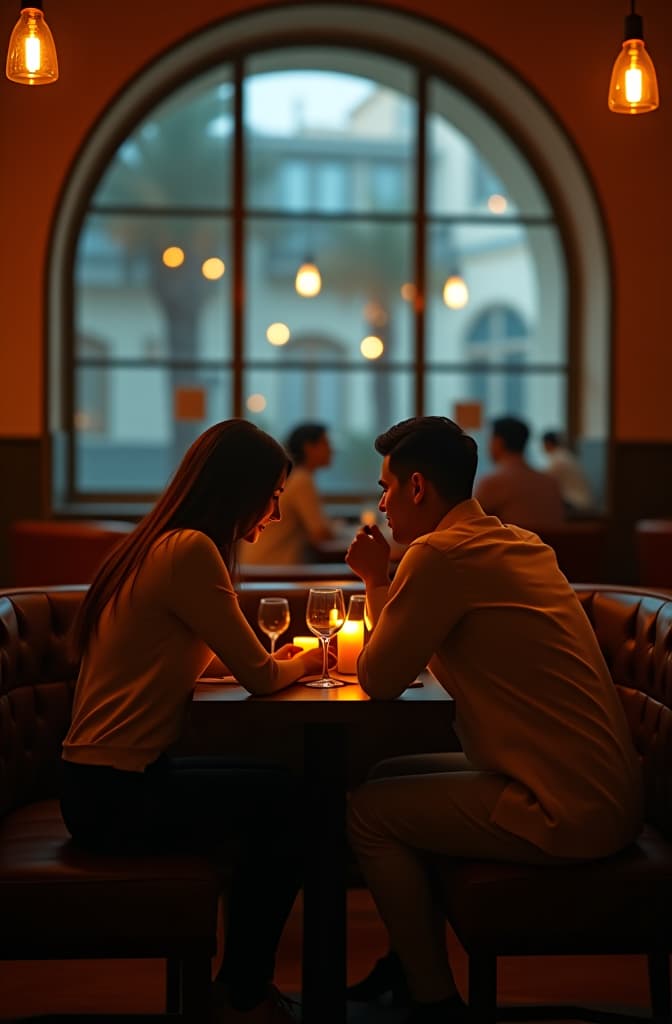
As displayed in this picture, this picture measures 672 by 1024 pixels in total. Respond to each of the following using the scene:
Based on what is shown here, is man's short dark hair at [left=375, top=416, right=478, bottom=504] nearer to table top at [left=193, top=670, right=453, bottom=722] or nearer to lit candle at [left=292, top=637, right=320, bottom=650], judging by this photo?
table top at [left=193, top=670, right=453, bottom=722]

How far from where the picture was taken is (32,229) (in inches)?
303

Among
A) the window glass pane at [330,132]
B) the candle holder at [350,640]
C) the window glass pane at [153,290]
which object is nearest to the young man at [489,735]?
the candle holder at [350,640]

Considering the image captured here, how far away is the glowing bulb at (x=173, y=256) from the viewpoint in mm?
8750

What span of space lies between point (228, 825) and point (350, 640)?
49 cm

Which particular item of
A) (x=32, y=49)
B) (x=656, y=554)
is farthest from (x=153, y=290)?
(x=32, y=49)

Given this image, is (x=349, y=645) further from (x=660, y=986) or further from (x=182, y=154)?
(x=182, y=154)

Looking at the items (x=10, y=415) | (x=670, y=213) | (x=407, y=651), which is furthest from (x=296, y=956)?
(x=670, y=213)

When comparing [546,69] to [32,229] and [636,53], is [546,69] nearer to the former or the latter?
[32,229]

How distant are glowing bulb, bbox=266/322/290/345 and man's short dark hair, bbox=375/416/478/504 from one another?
20.9 feet

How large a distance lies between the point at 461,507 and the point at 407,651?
0.34 metres

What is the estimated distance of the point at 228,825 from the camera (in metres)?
2.53

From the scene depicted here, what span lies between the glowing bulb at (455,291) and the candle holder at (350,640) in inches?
254

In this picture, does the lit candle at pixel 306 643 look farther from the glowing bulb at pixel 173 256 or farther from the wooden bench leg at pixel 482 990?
the glowing bulb at pixel 173 256

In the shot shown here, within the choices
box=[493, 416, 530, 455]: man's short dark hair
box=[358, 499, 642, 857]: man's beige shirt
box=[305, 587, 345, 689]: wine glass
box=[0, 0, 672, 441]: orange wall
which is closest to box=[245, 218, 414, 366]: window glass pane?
box=[0, 0, 672, 441]: orange wall
